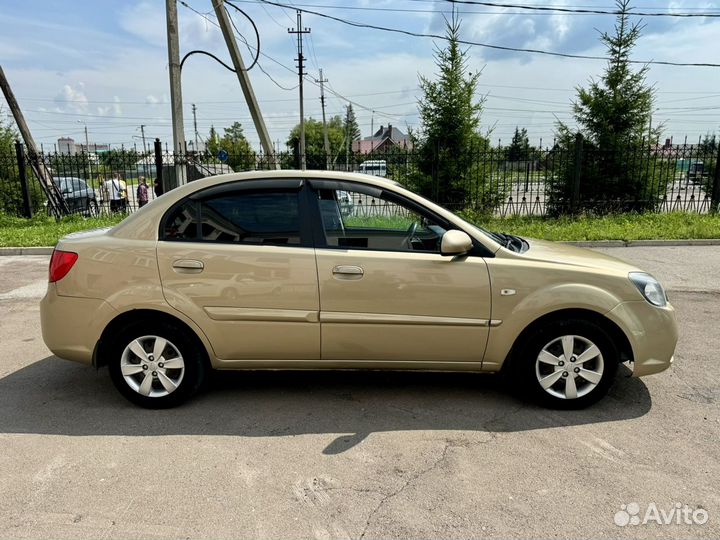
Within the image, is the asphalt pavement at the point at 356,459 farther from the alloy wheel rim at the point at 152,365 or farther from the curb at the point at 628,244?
the curb at the point at 628,244

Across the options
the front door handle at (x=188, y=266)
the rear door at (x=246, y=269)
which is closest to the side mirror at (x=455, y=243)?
the rear door at (x=246, y=269)

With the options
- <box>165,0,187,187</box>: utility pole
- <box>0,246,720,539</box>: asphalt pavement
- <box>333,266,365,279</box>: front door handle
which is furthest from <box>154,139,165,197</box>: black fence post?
<box>333,266,365,279</box>: front door handle

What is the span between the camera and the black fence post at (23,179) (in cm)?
1358

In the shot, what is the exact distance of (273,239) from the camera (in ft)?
11.5

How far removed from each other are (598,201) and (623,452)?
11672mm

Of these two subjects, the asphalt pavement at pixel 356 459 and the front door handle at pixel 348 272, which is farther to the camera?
the front door handle at pixel 348 272

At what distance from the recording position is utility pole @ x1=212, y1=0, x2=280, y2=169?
15.3 m

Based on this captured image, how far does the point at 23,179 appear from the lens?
13914 mm

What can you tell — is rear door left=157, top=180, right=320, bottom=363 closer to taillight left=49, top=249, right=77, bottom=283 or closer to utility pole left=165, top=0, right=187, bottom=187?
taillight left=49, top=249, right=77, bottom=283

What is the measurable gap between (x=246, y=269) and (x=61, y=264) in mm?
1309

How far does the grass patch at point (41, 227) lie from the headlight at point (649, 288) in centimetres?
1070

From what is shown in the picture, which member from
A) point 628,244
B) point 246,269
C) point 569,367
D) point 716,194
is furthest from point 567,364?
point 716,194

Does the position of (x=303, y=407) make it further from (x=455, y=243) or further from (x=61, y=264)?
(x=61, y=264)

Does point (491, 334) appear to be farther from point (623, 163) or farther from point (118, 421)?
point (623, 163)
